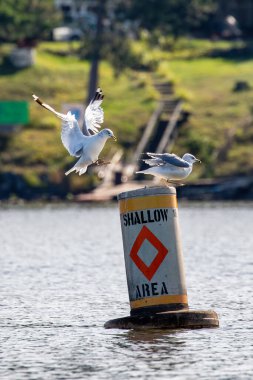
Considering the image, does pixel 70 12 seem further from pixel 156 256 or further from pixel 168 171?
pixel 156 256

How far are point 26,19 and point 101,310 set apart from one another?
258ft

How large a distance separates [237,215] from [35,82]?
33984mm

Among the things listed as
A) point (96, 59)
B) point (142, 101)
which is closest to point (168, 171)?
point (142, 101)

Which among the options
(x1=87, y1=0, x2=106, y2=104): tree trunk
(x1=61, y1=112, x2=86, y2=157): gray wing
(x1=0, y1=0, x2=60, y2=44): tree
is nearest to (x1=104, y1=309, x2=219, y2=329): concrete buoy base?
(x1=61, y1=112, x2=86, y2=157): gray wing

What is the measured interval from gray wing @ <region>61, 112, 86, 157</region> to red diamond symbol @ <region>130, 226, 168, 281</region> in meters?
2.43

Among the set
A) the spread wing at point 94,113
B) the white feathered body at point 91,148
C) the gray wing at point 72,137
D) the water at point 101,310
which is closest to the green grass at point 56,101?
the water at point 101,310

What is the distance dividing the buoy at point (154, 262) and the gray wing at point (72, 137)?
1833 mm

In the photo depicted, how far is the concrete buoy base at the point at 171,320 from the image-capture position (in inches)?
1143

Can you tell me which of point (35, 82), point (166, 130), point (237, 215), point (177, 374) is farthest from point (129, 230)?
point (35, 82)

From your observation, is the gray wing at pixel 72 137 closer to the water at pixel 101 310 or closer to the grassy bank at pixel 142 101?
the water at pixel 101 310

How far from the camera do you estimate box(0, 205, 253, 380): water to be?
25234mm

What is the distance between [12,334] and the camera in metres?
29.4

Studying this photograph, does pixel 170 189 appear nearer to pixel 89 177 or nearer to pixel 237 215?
pixel 237 215

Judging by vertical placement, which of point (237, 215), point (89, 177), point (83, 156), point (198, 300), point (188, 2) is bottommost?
point (198, 300)
